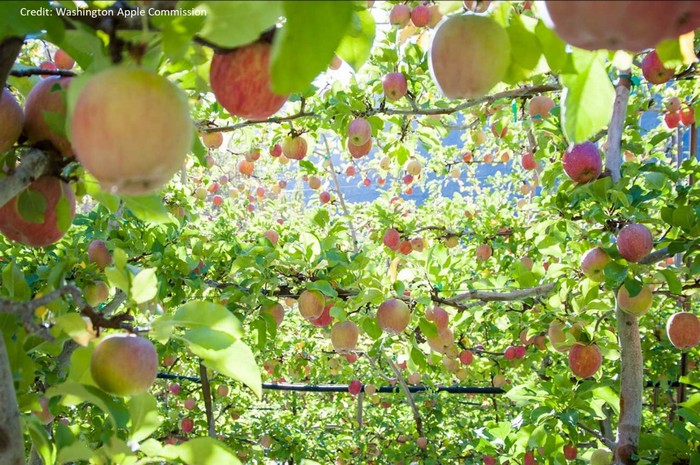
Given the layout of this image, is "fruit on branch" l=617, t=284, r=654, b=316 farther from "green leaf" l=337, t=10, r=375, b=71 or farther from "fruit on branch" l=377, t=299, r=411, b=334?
"green leaf" l=337, t=10, r=375, b=71

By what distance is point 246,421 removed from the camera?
418 centimetres

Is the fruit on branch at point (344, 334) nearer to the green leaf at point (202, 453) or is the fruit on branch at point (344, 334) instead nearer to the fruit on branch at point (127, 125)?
the green leaf at point (202, 453)

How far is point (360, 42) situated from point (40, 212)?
0.44m

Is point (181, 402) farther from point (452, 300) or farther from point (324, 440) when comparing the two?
point (452, 300)

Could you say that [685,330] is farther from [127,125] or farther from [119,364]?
[127,125]

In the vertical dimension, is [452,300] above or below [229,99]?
below

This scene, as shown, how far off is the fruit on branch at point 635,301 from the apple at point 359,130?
999mm

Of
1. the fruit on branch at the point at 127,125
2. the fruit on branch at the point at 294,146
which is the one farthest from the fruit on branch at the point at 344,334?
the fruit on branch at the point at 127,125

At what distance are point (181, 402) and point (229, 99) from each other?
454 centimetres

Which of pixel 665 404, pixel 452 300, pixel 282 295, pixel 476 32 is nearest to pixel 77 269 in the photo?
pixel 282 295

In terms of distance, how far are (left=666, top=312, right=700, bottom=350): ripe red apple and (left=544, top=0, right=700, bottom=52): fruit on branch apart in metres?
1.94

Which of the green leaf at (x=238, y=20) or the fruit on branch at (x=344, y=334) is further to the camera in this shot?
the fruit on branch at (x=344, y=334)

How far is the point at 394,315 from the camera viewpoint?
70.2 inches

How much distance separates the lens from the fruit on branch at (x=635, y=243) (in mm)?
1646
